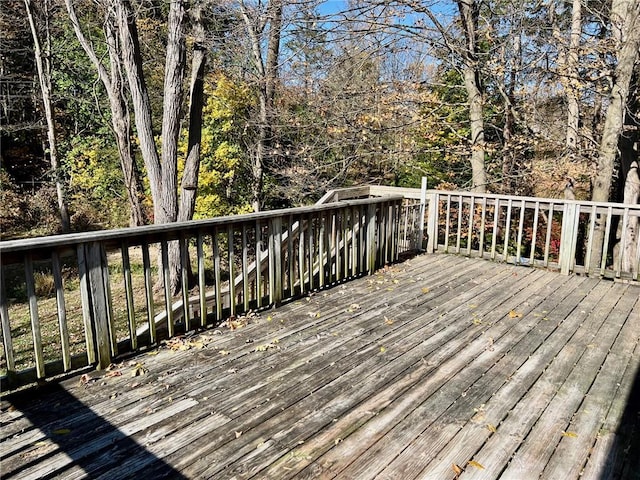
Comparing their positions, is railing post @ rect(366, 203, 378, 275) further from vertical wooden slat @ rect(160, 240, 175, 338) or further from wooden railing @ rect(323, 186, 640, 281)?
vertical wooden slat @ rect(160, 240, 175, 338)

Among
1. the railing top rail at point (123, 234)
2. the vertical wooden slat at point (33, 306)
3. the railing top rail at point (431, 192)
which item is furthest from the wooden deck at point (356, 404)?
the railing top rail at point (431, 192)

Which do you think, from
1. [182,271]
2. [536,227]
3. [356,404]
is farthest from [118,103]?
[356,404]

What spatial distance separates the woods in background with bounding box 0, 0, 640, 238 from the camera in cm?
715

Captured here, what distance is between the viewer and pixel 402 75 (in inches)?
435

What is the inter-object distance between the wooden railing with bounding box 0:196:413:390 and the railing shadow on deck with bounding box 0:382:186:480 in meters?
0.22

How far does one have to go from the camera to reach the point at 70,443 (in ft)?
7.18

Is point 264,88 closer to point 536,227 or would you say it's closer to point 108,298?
point 536,227

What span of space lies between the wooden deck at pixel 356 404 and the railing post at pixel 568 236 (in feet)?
4.61

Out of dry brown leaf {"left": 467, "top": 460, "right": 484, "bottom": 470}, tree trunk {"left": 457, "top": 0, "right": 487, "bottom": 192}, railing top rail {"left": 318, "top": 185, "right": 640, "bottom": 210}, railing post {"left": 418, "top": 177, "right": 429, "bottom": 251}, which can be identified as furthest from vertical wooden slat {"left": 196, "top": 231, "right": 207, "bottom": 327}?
tree trunk {"left": 457, "top": 0, "right": 487, "bottom": 192}

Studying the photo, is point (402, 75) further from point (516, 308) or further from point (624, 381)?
point (624, 381)

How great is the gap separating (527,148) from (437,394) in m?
7.42

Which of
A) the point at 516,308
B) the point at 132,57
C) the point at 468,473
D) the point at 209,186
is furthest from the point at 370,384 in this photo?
the point at 209,186

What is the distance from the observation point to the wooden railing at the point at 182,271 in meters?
2.71

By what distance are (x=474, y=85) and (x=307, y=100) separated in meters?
3.66
